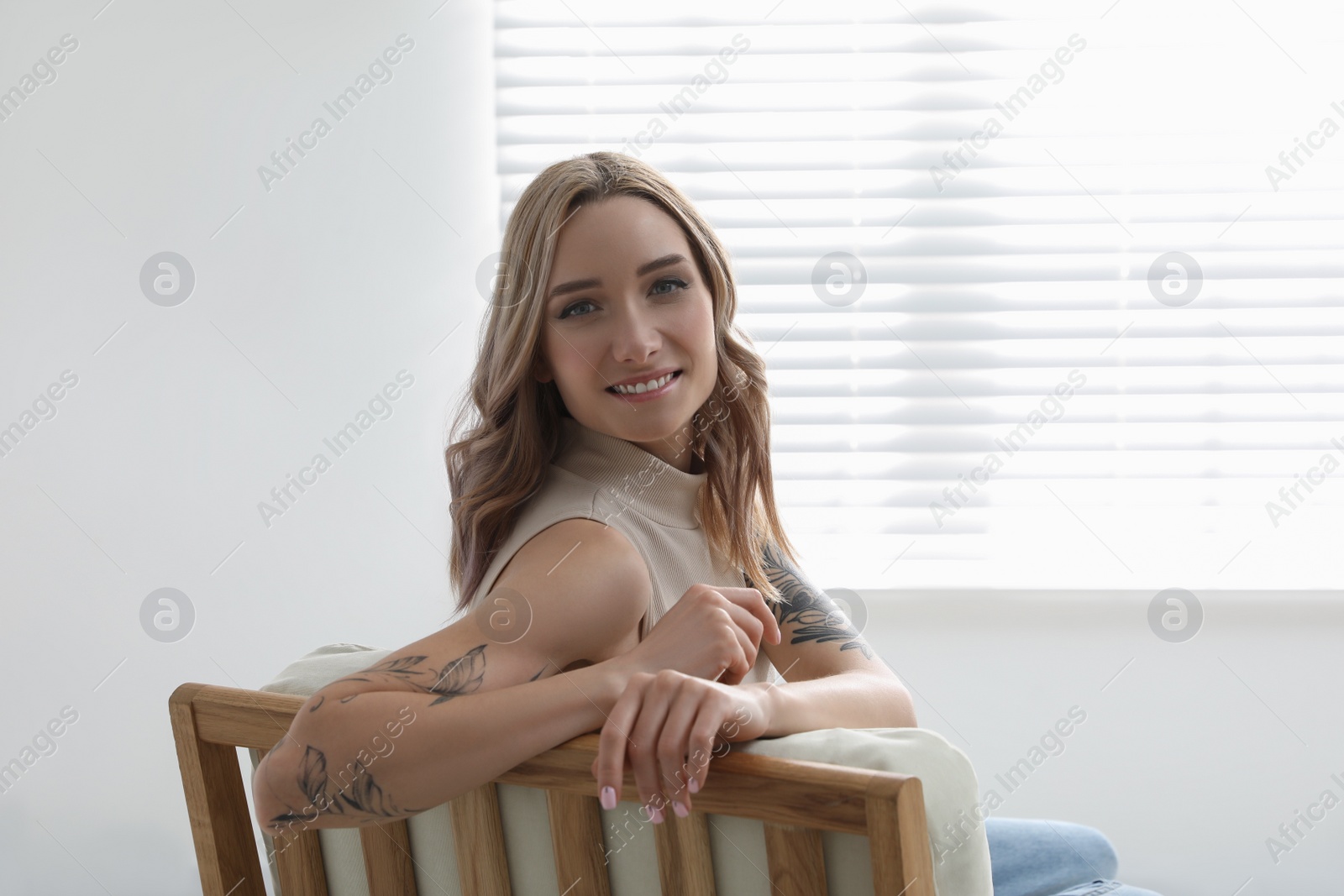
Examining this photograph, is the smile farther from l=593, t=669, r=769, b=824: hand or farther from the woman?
l=593, t=669, r=769, b=824: hand

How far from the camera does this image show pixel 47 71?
2.22m

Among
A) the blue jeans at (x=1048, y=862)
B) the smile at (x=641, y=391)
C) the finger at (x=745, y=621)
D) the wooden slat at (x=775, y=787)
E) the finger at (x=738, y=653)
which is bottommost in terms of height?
the blue jeans at (x=1048, y=862)

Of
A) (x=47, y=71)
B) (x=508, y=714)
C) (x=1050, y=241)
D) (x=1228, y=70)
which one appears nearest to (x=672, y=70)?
(x=1050, y=241)

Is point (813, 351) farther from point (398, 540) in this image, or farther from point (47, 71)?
point (47, 71)

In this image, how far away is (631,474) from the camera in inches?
42.6

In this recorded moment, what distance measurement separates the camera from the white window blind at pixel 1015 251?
7.21 feet

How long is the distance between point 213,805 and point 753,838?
1.55ft

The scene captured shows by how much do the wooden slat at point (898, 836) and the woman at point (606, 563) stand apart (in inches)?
4.7

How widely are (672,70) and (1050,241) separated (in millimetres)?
900

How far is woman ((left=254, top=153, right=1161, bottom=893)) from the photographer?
73 centimetres

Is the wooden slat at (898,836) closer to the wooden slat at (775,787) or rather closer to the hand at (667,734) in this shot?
the wooden slat at (775,787)

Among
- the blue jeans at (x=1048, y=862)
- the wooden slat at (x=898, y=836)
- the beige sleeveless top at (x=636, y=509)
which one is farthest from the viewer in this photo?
the blue jeans at (x=1048, y=862)

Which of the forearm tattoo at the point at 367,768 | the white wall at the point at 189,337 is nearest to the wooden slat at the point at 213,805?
the forearm tattoo at the point at 367,768

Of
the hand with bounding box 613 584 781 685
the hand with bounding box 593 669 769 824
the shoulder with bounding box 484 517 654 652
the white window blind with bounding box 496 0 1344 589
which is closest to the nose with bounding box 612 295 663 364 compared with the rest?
the shoulder with bounding box 484 517 654 652
